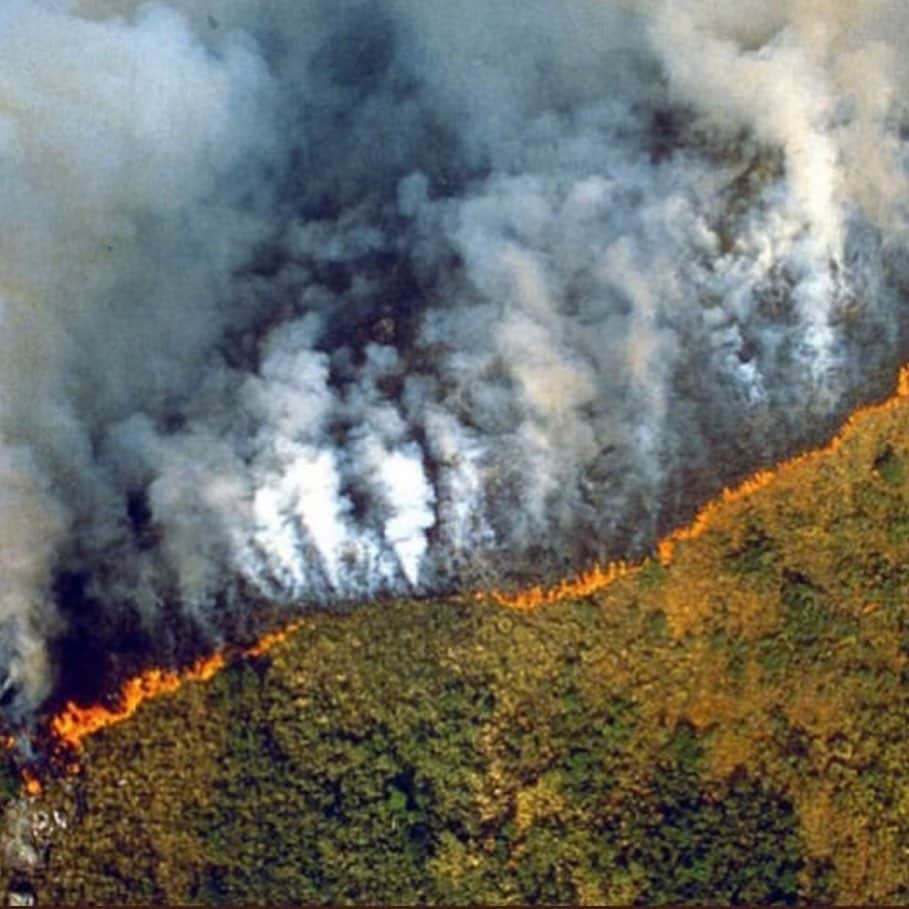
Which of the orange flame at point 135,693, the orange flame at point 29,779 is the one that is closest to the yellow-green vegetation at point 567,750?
the orange flame at point 135,693

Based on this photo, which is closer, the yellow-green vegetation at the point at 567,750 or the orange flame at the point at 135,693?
the orange flame at the point at 135,693

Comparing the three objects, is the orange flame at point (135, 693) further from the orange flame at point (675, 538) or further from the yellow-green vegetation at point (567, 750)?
the orange flame at point (675, 538)

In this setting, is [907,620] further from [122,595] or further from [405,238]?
[122,595]

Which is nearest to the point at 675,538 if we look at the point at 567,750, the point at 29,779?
the point at 567,750

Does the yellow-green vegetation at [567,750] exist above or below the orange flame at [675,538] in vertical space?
below

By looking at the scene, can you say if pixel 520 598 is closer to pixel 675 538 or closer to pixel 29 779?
pixel 675 538

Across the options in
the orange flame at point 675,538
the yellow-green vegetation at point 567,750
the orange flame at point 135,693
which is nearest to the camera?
the orange flame at point 135,693

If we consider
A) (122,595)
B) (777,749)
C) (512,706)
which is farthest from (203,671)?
(777,749)
